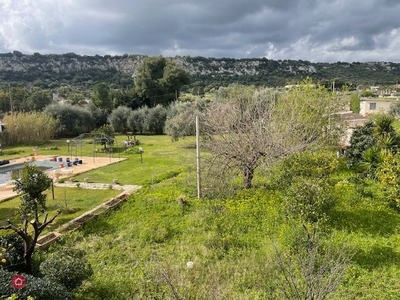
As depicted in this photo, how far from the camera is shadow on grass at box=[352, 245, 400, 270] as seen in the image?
846 centimetres

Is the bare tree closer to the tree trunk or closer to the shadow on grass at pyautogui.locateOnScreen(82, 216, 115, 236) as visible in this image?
the tree trunk

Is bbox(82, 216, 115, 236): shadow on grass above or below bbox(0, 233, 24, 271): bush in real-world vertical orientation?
below

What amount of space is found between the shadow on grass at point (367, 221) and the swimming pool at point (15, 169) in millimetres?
18418

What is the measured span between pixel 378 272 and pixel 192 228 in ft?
18.2

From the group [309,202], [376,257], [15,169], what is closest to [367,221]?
[376,257]

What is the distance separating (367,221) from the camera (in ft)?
36.3

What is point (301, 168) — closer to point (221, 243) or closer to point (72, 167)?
point (221, 243)

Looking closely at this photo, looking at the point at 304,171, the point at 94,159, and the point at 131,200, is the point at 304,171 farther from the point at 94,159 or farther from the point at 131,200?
the point at 94,159

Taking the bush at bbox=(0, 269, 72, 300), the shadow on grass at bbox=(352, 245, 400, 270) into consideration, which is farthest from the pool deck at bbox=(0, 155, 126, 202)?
the shadow on grass at bbox=(352, 245, 400, 270)

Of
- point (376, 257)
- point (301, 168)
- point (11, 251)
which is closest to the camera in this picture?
point (11, 251)

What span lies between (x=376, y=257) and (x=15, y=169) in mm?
22503

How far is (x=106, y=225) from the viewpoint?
37.6 feet

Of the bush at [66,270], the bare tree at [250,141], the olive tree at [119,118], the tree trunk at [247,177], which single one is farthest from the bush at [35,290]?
the olive tree at [119,118]

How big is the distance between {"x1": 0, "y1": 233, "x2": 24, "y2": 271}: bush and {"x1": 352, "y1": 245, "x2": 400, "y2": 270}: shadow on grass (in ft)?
28.5
